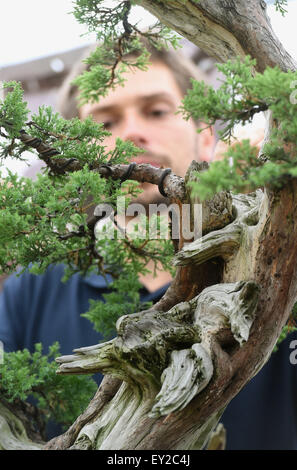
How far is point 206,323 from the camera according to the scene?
118 centimetres

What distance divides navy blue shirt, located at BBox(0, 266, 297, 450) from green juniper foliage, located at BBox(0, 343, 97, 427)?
0.58m

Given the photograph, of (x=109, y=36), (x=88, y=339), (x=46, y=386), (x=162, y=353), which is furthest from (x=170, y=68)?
(x=162, y=353)

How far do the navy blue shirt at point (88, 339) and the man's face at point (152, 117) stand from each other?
0.62m

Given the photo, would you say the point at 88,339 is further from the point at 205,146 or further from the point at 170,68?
the point at 170,68

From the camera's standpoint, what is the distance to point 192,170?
1.28m

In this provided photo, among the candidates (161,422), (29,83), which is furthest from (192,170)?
(29,83)

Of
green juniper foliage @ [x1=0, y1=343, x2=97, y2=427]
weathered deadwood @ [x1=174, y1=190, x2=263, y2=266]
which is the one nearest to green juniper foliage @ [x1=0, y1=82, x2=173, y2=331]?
weathered deadwood @ [x1=174, y1=190, x2=263, y2=266]

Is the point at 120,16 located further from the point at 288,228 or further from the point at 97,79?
the point at 288,228

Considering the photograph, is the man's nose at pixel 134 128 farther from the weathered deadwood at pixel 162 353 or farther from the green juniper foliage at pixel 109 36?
the weathered deadwood at pixel 162 353

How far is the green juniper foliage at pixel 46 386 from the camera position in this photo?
4.99 ft

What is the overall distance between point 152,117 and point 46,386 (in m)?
1.29

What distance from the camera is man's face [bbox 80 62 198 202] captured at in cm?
229

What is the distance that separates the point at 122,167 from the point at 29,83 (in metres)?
2.24

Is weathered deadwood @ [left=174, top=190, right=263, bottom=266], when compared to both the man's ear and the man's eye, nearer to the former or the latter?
the man's eye
